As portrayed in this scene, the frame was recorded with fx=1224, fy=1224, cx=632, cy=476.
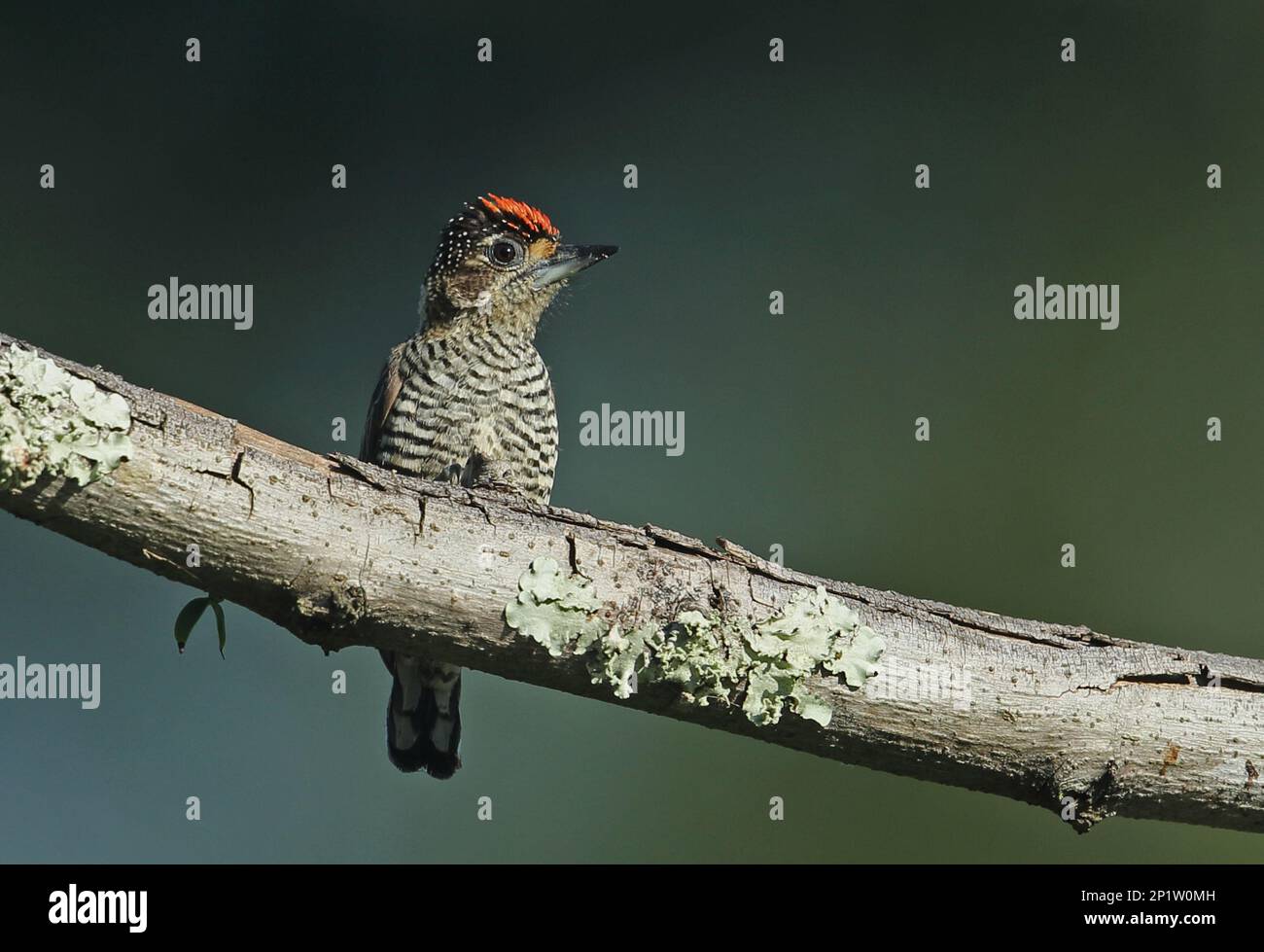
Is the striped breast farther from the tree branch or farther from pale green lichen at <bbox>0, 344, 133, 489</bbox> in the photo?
pale green lichen at <bbox>0, 344, 133, 489</bbox>

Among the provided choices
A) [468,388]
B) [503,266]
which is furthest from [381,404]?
[503,266]

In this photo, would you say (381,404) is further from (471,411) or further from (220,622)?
(220,622)

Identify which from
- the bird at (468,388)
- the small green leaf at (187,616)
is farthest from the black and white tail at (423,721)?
the small green leaf at (187,616)

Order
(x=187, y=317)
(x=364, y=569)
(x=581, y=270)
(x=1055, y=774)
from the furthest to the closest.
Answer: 1. (x=187, y=317)
2. (x=581, y=270)
3. (x=1055, y=774)
4. (x=364, y=569)

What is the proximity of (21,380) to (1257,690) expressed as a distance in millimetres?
2510

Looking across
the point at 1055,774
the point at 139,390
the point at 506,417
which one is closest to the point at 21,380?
the point at 139,390

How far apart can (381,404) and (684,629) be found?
250 centimetres

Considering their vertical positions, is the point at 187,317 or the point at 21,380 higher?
the point at 187,317

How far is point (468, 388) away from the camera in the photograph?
454 cm

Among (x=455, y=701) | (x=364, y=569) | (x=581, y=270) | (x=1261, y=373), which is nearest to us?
(x=364, y=569)

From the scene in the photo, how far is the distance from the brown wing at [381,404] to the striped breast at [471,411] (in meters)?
0.02

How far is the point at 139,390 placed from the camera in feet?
7.55

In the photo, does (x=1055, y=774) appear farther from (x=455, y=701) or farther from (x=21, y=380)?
(x=455, y=701)

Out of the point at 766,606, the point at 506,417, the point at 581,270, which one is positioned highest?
the point at 581,270
